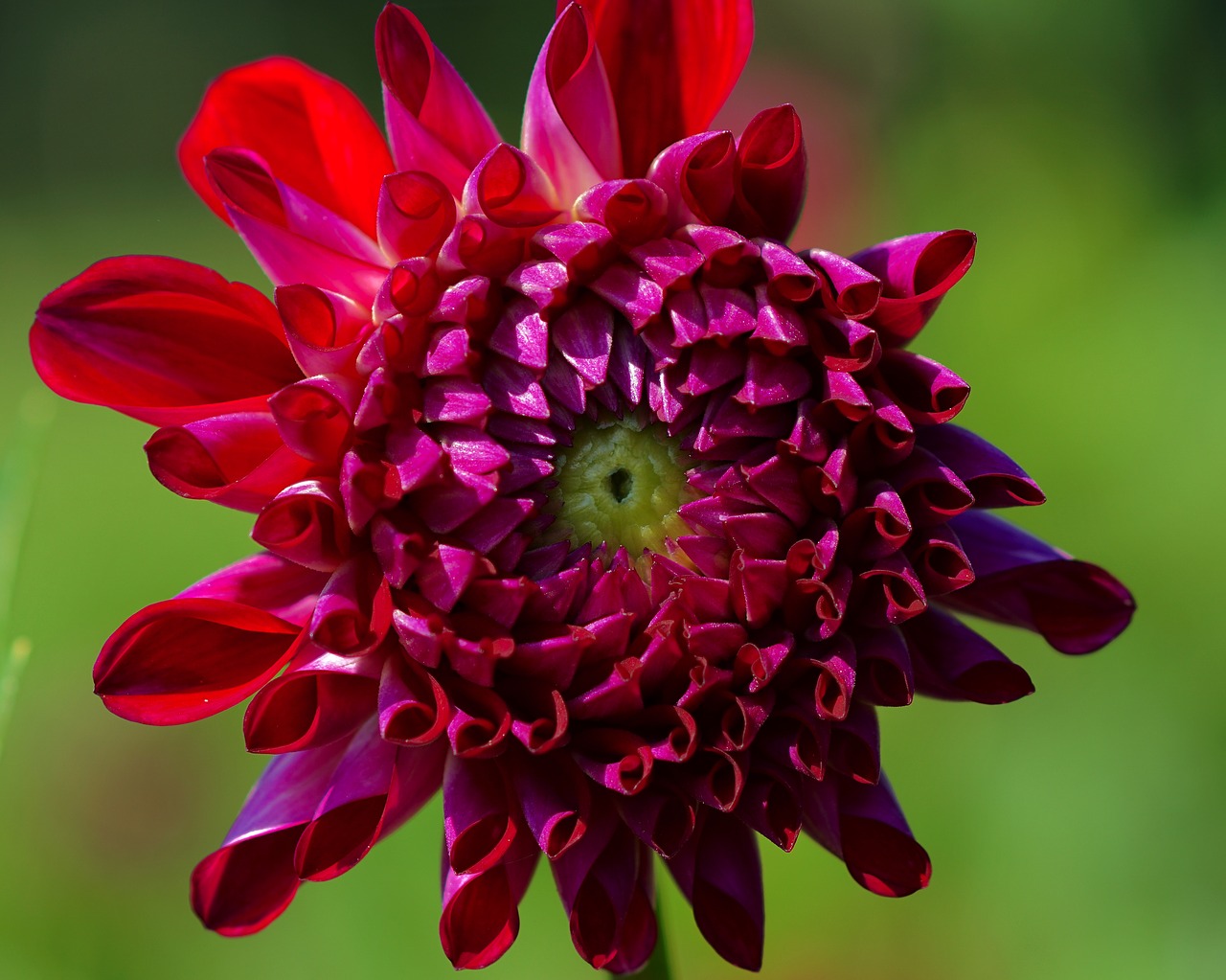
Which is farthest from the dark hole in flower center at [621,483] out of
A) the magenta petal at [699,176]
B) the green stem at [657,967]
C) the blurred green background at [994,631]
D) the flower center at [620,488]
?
→ the blurred green background at [994,631]

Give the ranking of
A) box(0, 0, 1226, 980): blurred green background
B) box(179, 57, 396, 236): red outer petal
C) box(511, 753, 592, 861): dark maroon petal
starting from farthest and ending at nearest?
1. box(0, 0, 1226, 980): blurred green background
2. box(179, 57, 396, 236): red outer petal
3. box(511, 753, 592, 861): dark maroon petal

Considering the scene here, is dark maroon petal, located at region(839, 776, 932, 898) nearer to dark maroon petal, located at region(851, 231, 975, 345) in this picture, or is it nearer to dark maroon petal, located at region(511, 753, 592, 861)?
dark maroon petal, located at region(511, 753, 592, 861)

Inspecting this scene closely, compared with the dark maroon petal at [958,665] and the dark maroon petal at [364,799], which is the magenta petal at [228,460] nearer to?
the dark maroon petal at [364,799]

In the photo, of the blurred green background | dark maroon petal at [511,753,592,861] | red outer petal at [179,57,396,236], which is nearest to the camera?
dark maroon petal at [511,753,592,861]

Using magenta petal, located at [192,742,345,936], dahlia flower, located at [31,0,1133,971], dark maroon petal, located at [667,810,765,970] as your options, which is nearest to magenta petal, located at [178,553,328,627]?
dahlia flower, located at [31,0,1133,971]

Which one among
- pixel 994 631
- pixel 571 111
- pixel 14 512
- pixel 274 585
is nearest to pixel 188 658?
pixel 274 585

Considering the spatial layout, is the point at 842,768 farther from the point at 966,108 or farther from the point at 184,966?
the point at 966,108

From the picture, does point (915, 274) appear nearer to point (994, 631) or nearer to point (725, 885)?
point (725, 885)
